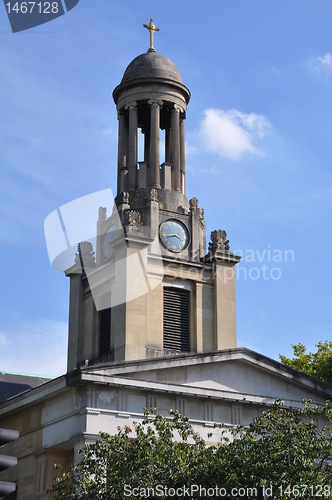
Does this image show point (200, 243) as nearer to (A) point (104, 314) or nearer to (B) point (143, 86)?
(A) point (104, 314)

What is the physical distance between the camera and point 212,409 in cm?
3647

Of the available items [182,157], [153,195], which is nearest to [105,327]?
[153,195]

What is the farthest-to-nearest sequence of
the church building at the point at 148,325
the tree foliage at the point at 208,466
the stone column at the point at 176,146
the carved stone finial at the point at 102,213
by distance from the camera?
the stone column at the point at 176,146, the carved stone finial at the point at 102,213, the church building at the point at 148,325, the tree foliage at the point at 208,466

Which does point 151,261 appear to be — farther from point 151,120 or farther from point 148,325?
point 151,120

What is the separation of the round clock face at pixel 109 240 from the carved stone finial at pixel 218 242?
5.81 meters

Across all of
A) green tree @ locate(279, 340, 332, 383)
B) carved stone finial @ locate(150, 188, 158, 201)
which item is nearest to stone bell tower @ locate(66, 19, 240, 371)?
carved stone finial @ locate(150, 188, 158, 201)

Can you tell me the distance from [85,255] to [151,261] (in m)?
5.40

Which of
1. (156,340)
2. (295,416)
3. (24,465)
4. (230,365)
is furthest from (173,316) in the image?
(295,416)

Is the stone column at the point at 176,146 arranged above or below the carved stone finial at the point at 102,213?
above

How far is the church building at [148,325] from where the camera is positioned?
114 feet

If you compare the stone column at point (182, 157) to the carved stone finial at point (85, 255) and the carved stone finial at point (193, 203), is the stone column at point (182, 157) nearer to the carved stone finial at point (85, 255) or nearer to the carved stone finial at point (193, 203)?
the carved stone finial at point (193, 203)

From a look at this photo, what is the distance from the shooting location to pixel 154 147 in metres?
53.0

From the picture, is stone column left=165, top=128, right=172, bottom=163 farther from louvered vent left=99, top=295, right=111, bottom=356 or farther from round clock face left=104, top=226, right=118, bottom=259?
louvered vent left=99, top=295, right=111, bottom=356

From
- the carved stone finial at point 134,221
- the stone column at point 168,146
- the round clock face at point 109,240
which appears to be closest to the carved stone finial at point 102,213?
the round clock face at point 109,240
